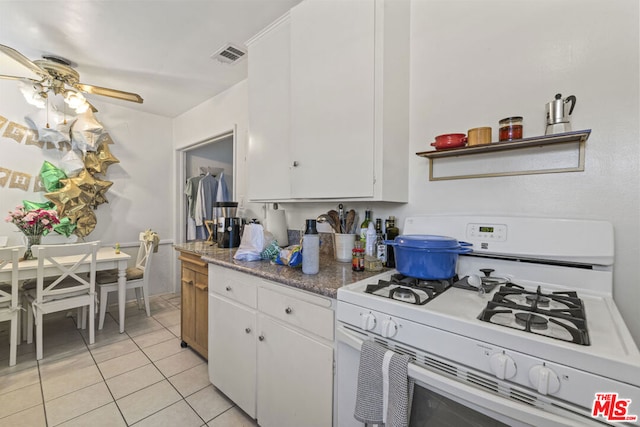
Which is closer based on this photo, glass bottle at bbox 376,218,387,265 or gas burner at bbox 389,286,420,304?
gas burner at bbox 389,286,420,304

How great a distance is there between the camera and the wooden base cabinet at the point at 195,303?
197cm

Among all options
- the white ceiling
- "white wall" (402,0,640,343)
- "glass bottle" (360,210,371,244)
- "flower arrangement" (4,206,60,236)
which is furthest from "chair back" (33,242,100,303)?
"white wall" (402,0,640,343)

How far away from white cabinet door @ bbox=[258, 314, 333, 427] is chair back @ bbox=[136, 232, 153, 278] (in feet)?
7.37

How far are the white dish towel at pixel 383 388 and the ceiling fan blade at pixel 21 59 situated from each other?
2683 mm

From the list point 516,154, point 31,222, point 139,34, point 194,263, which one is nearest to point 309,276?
point 516,154

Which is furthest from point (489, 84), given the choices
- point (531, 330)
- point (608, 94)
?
point (531, 330)

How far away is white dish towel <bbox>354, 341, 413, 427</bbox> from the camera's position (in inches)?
30.4

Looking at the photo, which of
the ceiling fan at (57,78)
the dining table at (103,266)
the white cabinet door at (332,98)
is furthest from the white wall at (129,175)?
the white cabinet door at (332,98)

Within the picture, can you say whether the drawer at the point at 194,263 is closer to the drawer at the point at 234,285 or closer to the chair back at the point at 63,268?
the drawer at the point at 234,285

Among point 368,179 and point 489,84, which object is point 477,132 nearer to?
point 489,84

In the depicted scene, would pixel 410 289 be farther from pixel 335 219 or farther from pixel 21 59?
pixel 21 59

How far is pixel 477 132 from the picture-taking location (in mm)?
1212

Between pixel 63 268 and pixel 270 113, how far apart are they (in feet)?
7.09

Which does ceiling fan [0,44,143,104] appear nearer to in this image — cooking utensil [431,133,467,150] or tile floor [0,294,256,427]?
tile floor [0,294,256,427]
